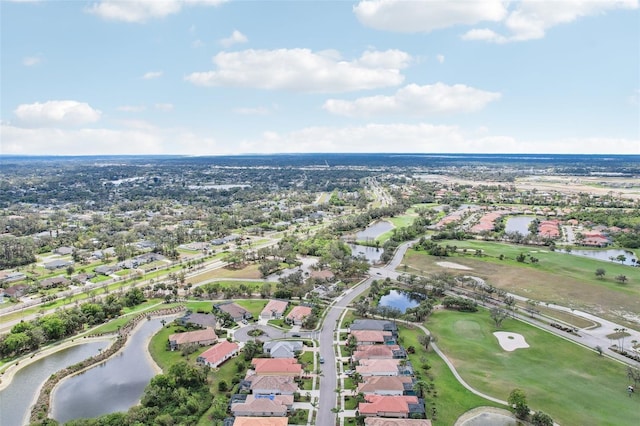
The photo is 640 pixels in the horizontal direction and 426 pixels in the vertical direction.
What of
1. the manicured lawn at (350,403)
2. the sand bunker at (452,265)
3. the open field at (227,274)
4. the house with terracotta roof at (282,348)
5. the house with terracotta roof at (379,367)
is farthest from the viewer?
the sand bunker at (452,265)

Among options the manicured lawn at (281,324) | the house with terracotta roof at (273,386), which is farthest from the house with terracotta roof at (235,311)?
the house with terracotta roof at (273,386)

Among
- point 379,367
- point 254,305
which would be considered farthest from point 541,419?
point 254,305

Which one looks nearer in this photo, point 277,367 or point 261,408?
point 261,408

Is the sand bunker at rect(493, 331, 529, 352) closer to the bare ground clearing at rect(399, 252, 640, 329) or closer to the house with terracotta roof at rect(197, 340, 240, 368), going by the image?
the bare ground clearing at rect(399, 252, 640, 329)

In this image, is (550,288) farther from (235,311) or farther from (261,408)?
(261,408)

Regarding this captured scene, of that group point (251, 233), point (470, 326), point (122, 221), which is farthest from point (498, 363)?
point (122, 221)

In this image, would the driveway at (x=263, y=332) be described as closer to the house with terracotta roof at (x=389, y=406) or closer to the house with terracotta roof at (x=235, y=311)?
the house with terracotta roof at (x=235, y=311)

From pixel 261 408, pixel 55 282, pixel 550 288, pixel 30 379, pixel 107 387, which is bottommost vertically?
pixel 107 387
